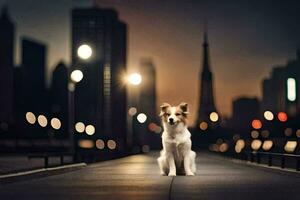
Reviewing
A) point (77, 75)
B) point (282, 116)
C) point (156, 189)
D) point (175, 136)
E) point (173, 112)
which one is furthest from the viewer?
point (282, 116)

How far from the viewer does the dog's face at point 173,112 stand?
21953 mm

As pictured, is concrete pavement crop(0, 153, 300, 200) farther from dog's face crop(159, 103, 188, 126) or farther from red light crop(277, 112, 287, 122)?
red light crop(277, 112, 287, 122)

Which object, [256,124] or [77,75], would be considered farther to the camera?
[256,124]

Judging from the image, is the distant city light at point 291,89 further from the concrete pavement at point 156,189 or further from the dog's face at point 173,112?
the dog's face at point 173,112

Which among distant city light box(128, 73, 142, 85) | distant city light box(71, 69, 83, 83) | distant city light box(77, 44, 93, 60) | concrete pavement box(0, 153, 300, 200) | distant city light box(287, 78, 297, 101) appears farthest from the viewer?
distant city light box(287, 78, 297, 101)

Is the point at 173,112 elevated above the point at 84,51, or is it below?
below

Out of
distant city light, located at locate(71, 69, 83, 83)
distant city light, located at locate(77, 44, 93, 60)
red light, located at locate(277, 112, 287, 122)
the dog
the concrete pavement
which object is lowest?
the concrete pavement

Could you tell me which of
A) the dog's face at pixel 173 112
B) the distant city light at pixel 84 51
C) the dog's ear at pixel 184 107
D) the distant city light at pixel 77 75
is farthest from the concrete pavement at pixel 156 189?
the distant city light at pixel 77 75

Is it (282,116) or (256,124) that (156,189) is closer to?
(282,116)

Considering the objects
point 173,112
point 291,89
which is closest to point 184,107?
point 173,112

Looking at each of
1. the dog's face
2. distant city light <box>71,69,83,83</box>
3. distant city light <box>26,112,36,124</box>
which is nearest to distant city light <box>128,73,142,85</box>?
distant city light <box>71,69,83,83</box>

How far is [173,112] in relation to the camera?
2202 cm

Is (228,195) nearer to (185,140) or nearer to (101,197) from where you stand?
(101,197)

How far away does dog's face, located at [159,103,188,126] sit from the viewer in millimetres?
21953
